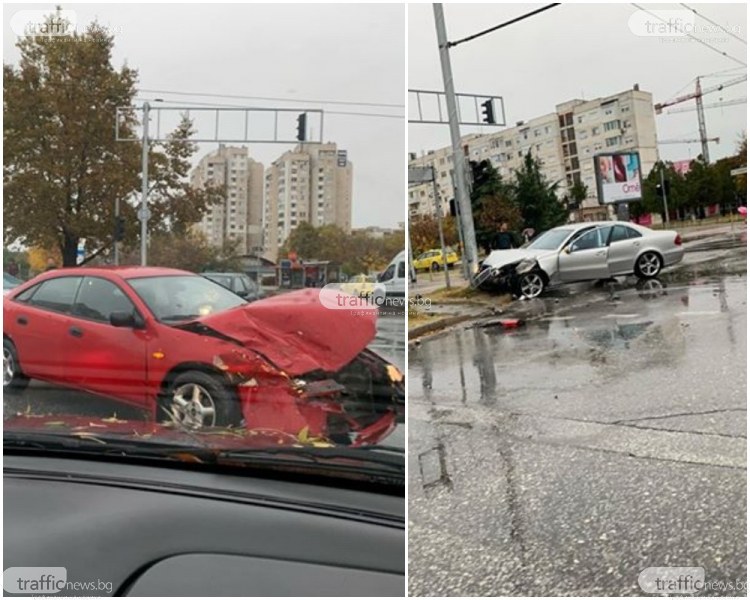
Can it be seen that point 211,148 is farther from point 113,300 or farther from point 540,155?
point 540,155

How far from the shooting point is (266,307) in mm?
1508

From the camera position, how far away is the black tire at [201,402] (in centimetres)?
146

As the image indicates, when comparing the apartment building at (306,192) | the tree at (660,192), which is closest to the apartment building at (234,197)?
the apartment building at (306,192)

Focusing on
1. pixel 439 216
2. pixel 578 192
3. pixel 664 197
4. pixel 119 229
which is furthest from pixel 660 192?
pixel 119 229

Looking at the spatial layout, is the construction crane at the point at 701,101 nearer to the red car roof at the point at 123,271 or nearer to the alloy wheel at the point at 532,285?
the alloy wheel at the point at 532,285

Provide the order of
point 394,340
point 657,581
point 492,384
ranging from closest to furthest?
point 657,581, point 394,340, point 492,384

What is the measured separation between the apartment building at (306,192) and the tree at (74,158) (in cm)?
14

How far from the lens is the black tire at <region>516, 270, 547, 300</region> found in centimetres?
146

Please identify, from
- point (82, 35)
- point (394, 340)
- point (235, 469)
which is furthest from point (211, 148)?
point (235, 469)

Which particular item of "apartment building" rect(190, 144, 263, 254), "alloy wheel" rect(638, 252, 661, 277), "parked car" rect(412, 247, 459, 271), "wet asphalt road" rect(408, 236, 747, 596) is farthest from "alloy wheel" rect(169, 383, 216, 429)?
"alloy wheel" rect(638, 252, 661, 277)

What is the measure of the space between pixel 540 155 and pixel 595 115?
0.46ft

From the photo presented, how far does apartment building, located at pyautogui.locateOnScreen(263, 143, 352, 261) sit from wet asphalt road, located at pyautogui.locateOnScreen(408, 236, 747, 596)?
382 mm

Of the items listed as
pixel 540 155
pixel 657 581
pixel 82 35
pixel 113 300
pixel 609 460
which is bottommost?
pixel 657 581

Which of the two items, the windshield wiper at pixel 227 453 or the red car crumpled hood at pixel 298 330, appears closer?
the windshield wiper at pixel 227 453
